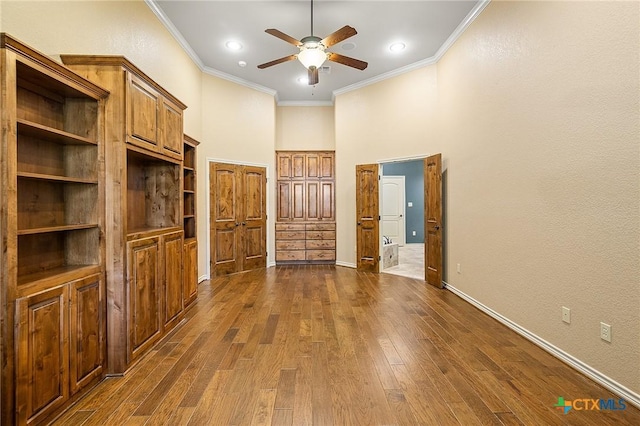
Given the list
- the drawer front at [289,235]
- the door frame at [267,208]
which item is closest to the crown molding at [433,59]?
the door frame at [267,208]

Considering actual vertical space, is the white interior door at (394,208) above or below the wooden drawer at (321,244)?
above

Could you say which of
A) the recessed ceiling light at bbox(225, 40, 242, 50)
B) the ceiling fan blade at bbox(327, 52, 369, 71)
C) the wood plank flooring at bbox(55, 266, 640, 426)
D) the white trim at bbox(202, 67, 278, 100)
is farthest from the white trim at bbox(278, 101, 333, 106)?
the wood plank flooring at bbox(55, 266, 640, 426)

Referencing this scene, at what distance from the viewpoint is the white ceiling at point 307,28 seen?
142 inches

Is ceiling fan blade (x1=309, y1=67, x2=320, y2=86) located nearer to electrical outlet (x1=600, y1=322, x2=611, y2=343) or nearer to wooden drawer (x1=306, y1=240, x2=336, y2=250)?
wooden drawer (x1=306, y1=240, x2=336, y2=250)

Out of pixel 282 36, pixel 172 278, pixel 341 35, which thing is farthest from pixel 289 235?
pixel 341 35

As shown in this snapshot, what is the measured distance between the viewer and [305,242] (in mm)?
6355

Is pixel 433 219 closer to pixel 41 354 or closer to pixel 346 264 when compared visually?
pixel 346 264

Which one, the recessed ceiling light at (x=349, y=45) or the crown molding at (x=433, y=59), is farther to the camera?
the recessed ceiling light at (x=349, y=45)

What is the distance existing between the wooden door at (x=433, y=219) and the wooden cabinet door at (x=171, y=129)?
362 centimetres

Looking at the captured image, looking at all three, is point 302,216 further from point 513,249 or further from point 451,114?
point 513,249

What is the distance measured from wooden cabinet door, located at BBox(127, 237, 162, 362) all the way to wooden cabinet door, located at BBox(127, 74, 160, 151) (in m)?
0.85

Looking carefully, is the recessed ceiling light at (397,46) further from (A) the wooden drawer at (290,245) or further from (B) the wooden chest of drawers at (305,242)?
(A) the wooden drawer at (290,245)

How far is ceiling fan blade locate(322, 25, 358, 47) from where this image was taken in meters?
2.96

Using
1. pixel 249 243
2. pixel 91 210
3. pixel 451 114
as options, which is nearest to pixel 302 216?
pixel 249 243
